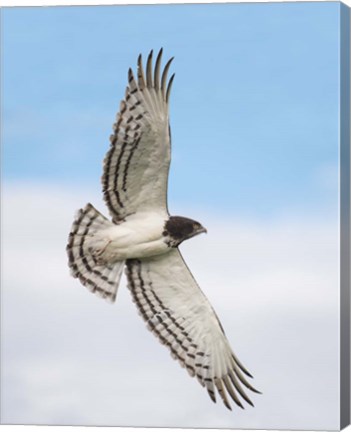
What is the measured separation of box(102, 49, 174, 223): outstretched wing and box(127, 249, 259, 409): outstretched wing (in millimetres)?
531

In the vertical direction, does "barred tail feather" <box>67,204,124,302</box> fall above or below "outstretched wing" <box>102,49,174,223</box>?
below

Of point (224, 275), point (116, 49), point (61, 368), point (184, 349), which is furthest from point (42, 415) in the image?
point (116, 49)

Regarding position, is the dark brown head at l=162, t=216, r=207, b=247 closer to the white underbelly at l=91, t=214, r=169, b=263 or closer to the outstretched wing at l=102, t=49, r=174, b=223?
the white underbelly at l=91, t=214, r=169, b=263

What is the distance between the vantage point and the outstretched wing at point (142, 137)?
7984 mm

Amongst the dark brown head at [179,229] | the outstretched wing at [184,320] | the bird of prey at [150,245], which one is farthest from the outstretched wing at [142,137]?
the outstretched wing at [184,320]

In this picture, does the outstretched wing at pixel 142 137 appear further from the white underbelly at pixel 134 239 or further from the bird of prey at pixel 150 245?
the white underbelly at pixel 134 239

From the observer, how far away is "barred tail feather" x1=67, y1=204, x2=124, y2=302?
8281mm

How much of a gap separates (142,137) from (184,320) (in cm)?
126

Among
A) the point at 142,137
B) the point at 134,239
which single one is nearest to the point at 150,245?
the point at 134,239

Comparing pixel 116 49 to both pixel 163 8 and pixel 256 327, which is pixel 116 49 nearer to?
pixel 163 8

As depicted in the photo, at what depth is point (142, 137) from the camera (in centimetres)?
798

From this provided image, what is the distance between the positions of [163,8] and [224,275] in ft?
5.58

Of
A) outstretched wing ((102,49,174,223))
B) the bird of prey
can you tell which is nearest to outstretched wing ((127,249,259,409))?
the bird of prey

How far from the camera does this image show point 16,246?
837 centimetres
